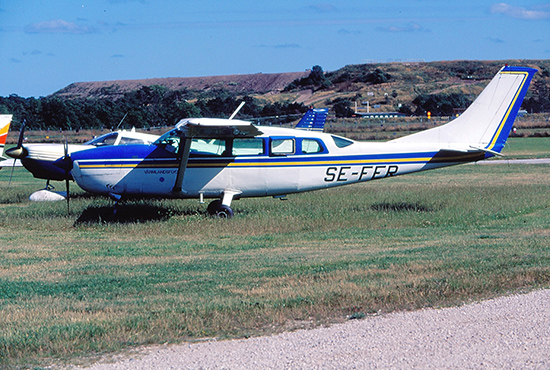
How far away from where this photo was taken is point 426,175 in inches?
1194

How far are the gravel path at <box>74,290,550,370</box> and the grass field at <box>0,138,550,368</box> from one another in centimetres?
38

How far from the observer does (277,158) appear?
1664 centimetres

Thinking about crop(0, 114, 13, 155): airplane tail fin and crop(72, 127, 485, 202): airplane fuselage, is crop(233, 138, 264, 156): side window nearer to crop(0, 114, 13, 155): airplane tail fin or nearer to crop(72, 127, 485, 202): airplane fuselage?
crop(72, 127, 485, 202): airplane fuselage

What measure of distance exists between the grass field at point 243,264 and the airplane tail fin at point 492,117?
→ 1709 mm

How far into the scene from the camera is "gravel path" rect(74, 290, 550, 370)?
539cm

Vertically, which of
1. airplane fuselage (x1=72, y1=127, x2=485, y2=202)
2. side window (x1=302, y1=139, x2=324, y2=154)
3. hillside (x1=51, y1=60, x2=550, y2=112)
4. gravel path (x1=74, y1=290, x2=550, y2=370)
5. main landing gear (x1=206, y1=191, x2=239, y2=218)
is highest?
hillside (x1=51, y1=60, x2=550, y2=112)

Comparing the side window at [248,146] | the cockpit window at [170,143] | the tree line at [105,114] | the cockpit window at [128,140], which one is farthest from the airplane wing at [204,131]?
the tree line at [105,114]

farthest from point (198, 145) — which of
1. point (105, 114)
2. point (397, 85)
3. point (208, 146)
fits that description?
point (397, 85)

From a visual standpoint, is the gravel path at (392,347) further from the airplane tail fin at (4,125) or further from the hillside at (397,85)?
the hillside at (397,85)

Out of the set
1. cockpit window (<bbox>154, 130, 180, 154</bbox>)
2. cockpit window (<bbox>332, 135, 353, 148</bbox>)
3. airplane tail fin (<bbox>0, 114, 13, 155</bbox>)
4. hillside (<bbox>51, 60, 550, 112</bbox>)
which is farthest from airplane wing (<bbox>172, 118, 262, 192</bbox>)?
hillside (<bbox>51, 60, 550, 112</bbox>)

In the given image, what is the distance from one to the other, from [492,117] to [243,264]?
9.46 meters

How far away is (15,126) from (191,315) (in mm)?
79602

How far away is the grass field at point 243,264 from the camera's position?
262 inches

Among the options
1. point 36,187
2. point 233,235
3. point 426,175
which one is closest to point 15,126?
point 36,187
